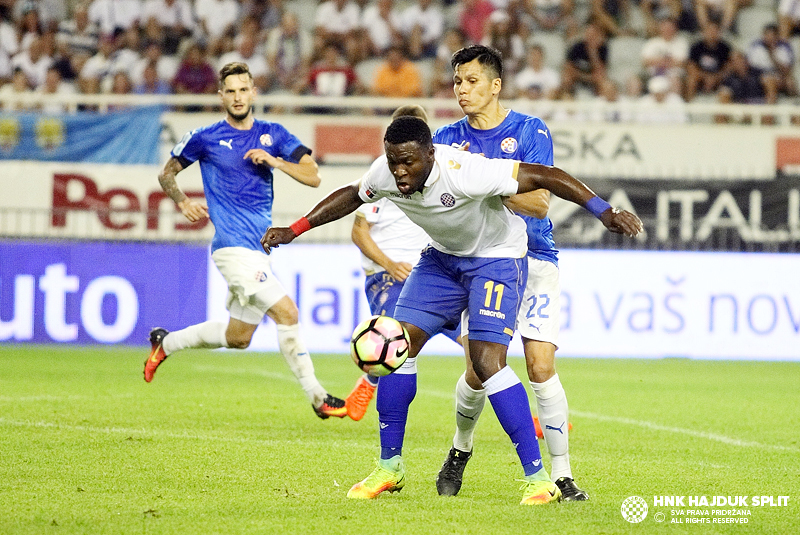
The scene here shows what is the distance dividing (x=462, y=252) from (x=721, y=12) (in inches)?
533

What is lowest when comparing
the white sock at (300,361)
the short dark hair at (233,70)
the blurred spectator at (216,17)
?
the white sock at (300,361)

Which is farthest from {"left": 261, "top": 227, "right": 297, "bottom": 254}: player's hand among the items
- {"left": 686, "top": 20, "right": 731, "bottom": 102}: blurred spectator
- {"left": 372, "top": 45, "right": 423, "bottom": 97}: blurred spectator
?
{"left": 686, "top": 20, "right": 731, "bottom": 102}: blurred spectator

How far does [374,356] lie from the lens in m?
5.33

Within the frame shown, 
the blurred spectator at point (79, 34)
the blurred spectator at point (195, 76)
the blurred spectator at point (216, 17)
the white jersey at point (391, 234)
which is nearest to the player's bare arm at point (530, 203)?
the white jersey at point (391, 234)

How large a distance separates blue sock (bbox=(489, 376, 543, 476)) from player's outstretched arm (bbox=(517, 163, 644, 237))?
88cm

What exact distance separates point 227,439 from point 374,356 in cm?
234

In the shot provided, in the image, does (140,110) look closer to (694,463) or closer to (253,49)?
(253,49)

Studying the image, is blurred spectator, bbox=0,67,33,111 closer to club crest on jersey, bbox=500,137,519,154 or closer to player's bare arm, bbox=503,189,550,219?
club crest on jersey, bbox=500,137,519,154

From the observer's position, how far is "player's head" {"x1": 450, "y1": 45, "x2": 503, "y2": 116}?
19.4 ft

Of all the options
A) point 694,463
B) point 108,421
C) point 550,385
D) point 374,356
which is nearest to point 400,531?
point 374,356

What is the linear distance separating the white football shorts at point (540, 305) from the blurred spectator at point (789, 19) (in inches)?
507

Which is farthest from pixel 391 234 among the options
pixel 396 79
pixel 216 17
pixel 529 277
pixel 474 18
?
pixel 216 17

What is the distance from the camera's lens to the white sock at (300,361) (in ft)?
26.4

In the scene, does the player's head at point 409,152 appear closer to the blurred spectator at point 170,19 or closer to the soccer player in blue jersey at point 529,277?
the soccer player in blue jersey at point 529,277
